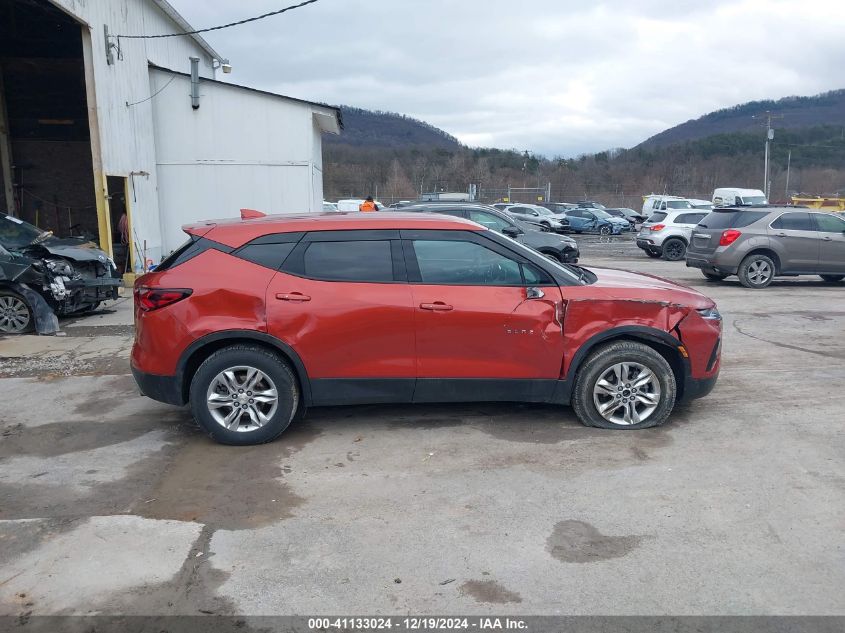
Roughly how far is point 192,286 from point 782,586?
4274mm

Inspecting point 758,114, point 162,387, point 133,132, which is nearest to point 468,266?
→ point 162,387

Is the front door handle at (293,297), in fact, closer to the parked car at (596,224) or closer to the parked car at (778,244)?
the parked car at (778,244)

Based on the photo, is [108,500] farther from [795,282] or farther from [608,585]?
[795,282]

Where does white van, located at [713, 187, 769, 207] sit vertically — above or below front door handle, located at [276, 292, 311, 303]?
above

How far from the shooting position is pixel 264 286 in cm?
517

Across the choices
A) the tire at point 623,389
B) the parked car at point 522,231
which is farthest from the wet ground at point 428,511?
the parked car at point 522,231

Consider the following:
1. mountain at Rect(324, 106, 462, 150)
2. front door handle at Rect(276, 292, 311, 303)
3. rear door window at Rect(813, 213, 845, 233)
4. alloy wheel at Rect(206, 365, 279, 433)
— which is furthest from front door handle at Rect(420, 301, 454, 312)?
mountain at Rect(324, 106, 462, 150)

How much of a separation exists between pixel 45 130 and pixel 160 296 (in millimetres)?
18769

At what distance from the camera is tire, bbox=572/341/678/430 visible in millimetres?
5336

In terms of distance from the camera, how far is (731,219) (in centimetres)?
1430

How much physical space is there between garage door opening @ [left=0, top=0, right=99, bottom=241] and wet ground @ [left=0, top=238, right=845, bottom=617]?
16.5 metres

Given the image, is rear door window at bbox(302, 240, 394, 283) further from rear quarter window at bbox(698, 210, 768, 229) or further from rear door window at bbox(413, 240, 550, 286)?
rear quarter window at bbox(698, 210, 768, 229)

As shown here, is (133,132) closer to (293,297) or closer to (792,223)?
(293,297)

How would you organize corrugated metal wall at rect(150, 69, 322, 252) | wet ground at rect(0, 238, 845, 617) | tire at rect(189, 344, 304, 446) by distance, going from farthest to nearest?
corrugated metal wall at rect(150, 69, 322, 252) < tire at rect(189, 344, 304, 446) < wet ground at rect(0, 238, 845, 617)
